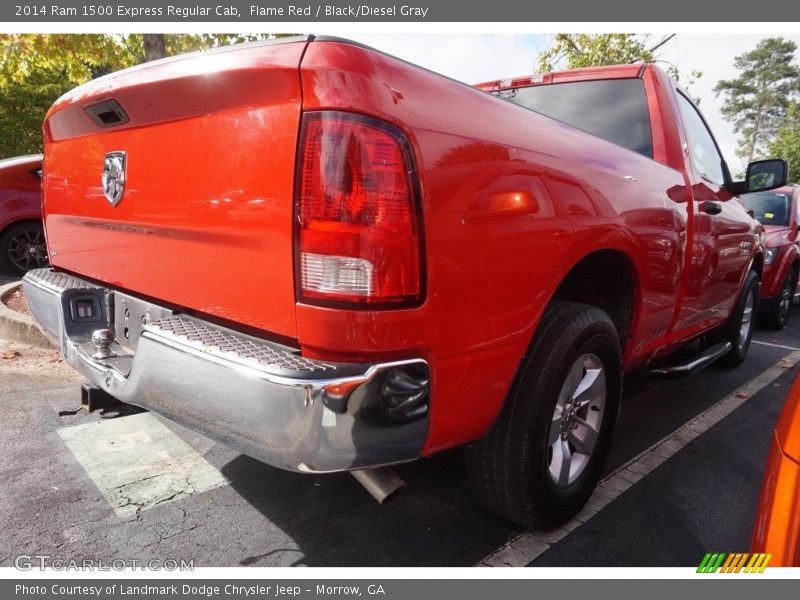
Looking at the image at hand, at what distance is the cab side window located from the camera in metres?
3.26

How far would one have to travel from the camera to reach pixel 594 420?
2.38 meters

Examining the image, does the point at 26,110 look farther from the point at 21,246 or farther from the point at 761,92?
the point at 761,92

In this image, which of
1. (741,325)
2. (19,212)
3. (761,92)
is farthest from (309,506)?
(761,92)

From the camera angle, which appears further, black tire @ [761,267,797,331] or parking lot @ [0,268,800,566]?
black tire @ [761,267,797,331]

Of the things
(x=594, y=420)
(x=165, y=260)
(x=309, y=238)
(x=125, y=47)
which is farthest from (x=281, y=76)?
(x=125, y=47)

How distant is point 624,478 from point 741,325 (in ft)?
8.51

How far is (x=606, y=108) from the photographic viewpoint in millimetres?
3131

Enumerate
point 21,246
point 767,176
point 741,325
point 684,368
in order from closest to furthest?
1. point 684,368
2. point 767,176
3. point 741,325
4. point 21,246

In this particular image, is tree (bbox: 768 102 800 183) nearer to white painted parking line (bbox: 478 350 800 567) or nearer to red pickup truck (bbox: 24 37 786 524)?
white painted parking line (bbox: 478 350 800 567)

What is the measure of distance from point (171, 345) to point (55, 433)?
185cm

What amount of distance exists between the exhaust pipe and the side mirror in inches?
138

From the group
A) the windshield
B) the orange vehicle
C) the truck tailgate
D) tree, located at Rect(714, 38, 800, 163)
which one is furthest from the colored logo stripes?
tree, located at Rect(714, 38, 800, 163)

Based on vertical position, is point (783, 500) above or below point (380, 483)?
above

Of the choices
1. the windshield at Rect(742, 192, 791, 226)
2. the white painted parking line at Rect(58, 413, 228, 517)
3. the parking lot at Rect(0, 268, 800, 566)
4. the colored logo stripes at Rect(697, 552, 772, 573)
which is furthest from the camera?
the windshield at Rect(742, 192, 791, 226)
